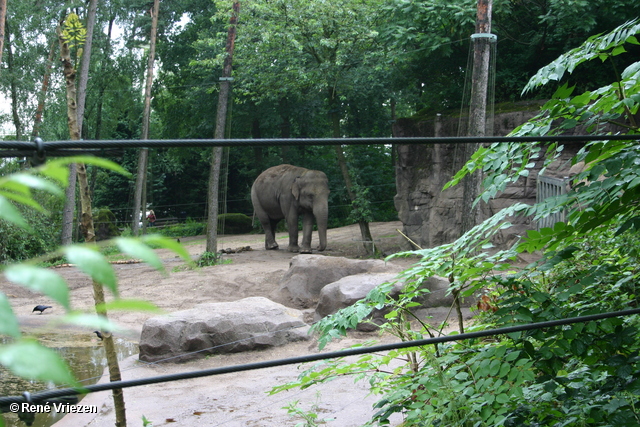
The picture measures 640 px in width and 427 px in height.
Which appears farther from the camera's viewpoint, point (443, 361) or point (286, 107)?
point (286, 107)

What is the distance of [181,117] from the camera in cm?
2603

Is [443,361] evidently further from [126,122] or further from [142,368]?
[126,122]

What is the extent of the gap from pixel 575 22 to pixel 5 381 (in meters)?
11.2

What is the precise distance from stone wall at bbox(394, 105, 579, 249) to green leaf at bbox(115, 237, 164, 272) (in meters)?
10.9

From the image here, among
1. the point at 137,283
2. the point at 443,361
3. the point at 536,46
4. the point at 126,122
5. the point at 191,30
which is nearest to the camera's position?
the point at 443,361

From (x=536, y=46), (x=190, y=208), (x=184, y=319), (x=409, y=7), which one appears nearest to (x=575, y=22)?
(x=536, y=46)

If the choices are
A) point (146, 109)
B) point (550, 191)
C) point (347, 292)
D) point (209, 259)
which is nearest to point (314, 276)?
point (347, 292)

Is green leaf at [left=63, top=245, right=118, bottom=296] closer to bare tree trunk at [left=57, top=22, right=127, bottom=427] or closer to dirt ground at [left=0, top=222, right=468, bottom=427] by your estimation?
dirt ground at [left=0, top=222, right=468, bottom=427]

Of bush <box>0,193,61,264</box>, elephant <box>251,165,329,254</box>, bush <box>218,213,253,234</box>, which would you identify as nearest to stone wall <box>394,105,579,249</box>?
elephant <box>251,165,329,254</box>

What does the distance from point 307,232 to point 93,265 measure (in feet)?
50.1

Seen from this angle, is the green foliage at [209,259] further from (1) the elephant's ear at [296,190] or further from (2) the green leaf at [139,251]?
(2) the green leaf at [139,251]

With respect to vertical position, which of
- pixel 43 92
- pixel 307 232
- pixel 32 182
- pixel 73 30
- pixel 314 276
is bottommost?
pixel 314 276

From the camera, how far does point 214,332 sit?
691 cm

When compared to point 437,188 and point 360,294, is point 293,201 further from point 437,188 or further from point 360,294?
point 360,294
